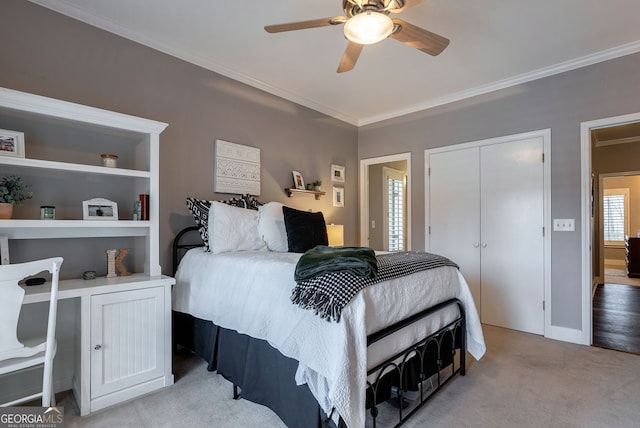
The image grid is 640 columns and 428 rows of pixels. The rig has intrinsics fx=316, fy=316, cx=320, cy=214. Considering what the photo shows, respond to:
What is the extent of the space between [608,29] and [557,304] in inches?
96.5

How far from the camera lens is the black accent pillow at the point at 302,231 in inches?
104

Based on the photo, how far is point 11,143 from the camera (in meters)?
1.90

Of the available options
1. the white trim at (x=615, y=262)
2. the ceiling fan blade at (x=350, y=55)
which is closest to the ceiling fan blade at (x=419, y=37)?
the ceiling fan blade at (x=350, y=55)

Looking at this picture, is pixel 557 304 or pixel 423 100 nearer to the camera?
pixel 557 304

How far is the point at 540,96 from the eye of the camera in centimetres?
325

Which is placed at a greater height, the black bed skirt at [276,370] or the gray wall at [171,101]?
the gray wall at [171,101]

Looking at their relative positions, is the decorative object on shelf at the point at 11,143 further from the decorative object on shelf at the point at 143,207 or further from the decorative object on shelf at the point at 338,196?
the decorative object on shelf at the point at 338,196

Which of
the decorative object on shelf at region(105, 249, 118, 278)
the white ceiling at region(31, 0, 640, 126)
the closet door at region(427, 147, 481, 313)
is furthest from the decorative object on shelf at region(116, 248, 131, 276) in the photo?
the closet door at region(427, 147, 481, 313)

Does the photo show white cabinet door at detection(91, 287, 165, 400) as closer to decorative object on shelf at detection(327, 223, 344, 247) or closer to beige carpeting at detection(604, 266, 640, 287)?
decorative object on shelf at detection(327, 223, 344, 247)

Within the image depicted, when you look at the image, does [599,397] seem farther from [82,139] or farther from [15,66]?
[15,66]

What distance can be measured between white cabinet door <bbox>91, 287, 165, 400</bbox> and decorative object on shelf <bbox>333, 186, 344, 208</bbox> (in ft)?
8.83

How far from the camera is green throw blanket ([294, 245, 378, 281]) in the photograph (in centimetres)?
152

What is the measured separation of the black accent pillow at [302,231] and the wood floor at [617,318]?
2.84m

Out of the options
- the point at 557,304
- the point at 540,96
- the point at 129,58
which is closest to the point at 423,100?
the point at 540,96
